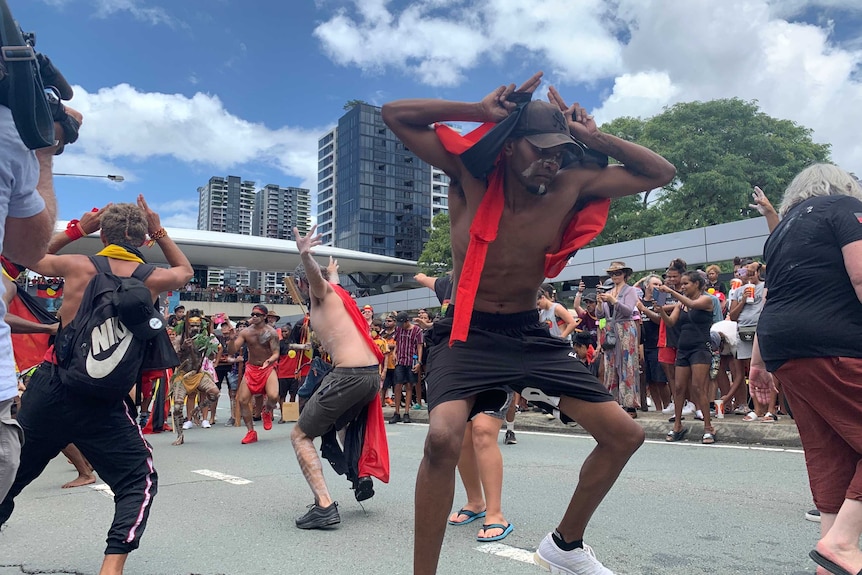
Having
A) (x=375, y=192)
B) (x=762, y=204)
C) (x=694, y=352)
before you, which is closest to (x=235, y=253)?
(x=694, y=352)

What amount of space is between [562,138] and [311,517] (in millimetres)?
2800

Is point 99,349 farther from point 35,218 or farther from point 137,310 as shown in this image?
point 35,218

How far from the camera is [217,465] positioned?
23.0 feet

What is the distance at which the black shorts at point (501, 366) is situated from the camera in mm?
2756

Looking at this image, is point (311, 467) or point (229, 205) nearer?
point (311, 467)

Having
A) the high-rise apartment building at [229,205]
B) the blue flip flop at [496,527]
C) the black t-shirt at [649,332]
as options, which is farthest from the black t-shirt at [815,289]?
the high-rise apartment building at [229,205]

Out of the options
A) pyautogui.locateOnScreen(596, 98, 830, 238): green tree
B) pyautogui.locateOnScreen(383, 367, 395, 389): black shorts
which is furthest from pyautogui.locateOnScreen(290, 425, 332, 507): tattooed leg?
pyautogui.locateOnScreen(596, 98, 830, 238): green tree

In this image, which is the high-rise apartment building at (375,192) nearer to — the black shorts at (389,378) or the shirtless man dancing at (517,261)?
the black shorts at (389,378)

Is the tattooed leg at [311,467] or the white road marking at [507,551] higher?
the tattooed leg at [311,467]

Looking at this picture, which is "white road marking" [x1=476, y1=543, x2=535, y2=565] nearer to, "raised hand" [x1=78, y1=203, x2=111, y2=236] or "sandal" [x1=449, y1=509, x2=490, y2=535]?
"sandal" [x1=449, y1=509, x2=490, y2=535]

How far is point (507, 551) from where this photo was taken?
11.8ft

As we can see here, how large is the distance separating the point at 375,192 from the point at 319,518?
340 feet

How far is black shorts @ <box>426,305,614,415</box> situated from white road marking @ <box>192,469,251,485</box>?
3598 millimetres

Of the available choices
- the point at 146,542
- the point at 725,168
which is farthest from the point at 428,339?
the point at 725,168
